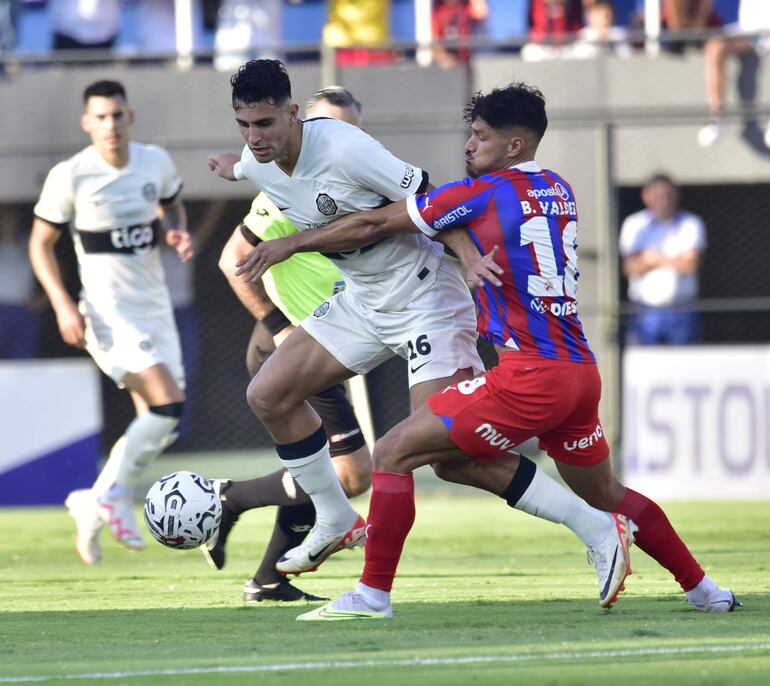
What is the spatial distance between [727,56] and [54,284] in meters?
7.30

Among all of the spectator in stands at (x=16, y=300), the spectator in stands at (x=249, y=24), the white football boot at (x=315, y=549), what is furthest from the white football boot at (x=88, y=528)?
the spectator in stands at (x=249, y=24)

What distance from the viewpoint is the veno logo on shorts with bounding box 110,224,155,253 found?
9.43m

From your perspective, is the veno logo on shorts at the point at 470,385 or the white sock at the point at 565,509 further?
the white sock at the point at 565,509

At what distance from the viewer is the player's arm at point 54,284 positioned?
8922 millimetres

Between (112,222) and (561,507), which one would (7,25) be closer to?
(112,222)

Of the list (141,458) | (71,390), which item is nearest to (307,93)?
(71,390)

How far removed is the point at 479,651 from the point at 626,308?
28.5 ft

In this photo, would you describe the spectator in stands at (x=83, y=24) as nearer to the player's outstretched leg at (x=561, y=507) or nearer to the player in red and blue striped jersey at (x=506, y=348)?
the player in red and blue striped jersey at (x=506, y=348)

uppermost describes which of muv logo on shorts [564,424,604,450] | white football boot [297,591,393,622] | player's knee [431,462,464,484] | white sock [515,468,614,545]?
muv logo on shorts [564,424,604,450]

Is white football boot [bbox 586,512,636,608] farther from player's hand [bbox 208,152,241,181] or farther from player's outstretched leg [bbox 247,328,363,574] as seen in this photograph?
player's hand [bbox 208,152,241,181]

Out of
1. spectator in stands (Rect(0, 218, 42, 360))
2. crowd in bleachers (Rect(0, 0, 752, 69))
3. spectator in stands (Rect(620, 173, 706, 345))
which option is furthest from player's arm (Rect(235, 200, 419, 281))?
spectator in stands (Rect(0, 218, 42, 360))

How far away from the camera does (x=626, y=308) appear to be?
515 inches

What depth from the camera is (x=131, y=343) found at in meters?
9.26

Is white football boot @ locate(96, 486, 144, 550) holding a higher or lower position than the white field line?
lower
